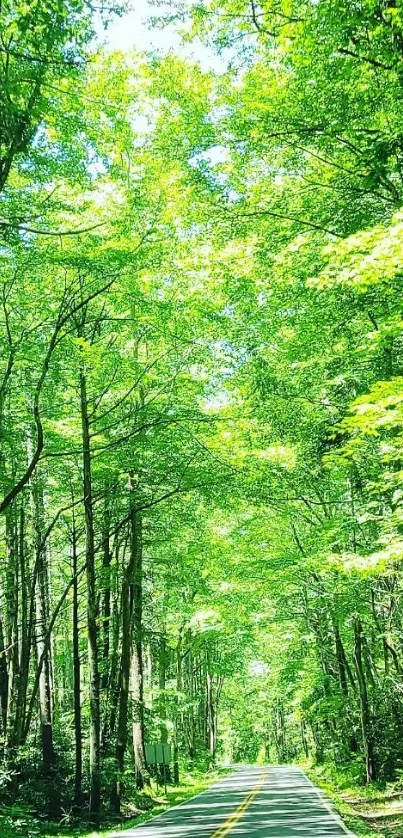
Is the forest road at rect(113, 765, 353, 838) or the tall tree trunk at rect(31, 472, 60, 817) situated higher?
the tall tree trunk at rect(31, 472, 60, 817)

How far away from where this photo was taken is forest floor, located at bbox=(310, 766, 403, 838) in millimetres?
11219

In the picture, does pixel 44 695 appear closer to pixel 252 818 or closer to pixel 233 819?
pixel 233 819

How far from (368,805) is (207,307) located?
12.5m

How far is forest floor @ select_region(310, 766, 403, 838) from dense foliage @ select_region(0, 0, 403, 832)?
1032 millimetres

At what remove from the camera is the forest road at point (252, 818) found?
11086mm

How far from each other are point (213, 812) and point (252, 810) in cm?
91

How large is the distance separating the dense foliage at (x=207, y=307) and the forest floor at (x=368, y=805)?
3.39 feet

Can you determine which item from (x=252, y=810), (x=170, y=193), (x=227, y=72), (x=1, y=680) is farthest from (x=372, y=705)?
(x=227, y=72)

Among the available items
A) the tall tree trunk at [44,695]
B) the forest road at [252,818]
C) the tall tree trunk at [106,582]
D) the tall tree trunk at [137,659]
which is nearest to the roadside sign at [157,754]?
the tall tree trunk at [137,659]

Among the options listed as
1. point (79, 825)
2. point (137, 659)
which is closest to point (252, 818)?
point (79, 825)

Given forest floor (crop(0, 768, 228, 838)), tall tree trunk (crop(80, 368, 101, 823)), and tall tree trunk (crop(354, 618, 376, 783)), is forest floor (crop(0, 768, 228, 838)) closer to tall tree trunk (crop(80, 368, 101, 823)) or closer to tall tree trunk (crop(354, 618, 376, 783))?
tall tree trunk (crop(80, 368, 101, 823))

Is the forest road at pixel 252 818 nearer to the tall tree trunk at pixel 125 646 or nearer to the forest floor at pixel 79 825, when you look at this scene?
the forest floor at pixel 79 825

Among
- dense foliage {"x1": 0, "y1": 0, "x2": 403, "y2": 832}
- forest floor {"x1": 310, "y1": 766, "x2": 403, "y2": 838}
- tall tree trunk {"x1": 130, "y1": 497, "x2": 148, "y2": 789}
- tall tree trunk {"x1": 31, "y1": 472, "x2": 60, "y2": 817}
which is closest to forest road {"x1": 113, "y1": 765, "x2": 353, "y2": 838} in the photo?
forest floor {"x1": 310, "y1": 766, "x2": 403, "y2": 838}

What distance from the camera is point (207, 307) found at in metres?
14.7
